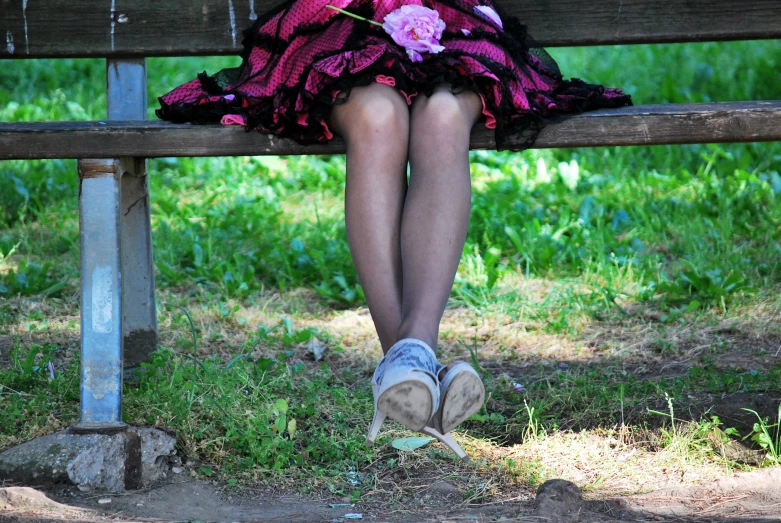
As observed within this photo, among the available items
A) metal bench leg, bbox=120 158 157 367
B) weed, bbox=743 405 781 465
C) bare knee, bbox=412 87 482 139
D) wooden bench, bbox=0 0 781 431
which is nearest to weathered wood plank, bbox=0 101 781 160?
wooden bench, bbox=0 0 781 431

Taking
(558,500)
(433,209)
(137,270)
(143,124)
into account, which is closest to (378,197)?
(433,209)

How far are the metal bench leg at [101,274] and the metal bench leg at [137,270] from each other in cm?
22

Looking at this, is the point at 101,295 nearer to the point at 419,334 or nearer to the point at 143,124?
the point at 143,124

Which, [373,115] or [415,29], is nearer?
[373,115]

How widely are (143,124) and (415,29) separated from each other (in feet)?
2.19

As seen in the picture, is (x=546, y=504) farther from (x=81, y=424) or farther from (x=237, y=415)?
(x=81, y=424)

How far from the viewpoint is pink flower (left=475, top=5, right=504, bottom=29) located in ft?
7.04

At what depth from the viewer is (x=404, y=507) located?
187 centimetres

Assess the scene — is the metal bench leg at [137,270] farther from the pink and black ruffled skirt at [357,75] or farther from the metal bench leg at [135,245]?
the pink and black ruffled skirt at [357,75]

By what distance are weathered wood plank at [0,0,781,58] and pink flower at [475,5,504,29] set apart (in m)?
0.34

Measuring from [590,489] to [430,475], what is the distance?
355 millimetres

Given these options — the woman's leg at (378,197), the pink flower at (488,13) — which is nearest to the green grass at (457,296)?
the woman's leg at (378,197)

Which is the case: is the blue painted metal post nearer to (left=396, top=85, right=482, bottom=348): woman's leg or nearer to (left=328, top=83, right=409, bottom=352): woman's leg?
(left=328, top=83, right=409, bottom=352): woman's leg

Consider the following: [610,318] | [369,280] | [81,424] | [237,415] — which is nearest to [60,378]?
[81,424]
